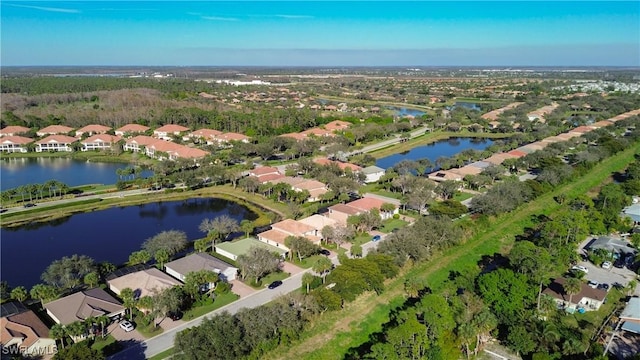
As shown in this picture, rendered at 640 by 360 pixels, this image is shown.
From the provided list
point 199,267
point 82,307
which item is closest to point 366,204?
point 199,267

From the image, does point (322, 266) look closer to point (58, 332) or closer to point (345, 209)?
point (345, 209)

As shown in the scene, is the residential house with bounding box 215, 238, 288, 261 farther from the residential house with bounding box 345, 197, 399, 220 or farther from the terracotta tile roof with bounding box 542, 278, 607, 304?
the terracotta tile roof with bounding box 542, 278, 607, 304

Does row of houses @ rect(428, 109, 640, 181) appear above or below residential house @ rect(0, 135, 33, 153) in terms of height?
below

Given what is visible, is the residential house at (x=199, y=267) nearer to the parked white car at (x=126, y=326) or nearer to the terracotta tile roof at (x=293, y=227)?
the parked white car at (x=126, y=326)

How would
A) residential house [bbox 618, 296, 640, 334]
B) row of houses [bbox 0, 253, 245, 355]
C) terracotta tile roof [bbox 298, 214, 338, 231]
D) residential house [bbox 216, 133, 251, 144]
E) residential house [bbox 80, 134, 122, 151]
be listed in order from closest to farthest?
row of houses [bbox 0, 253, 245, 355] < residential house [bbox 618, 296, 640, 334] < terracotta tile roof [bbox 298, 214, 338, 231] < residential house [bbox 80, 134, 122, 151] < residential house [bbox 216, 133, 251, 144]

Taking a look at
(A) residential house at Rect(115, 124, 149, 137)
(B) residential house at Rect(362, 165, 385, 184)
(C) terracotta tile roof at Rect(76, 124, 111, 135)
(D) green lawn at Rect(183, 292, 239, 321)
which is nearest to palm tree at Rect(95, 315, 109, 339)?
(D) green lawn at Rect(183, 292, 239, 321)
